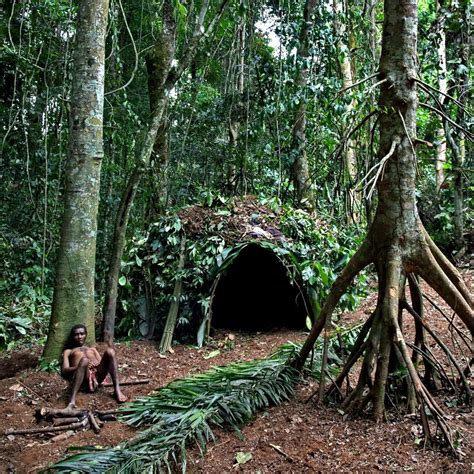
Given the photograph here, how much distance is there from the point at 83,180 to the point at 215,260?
90.3 inches

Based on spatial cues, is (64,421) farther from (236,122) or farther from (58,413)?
(236,122)

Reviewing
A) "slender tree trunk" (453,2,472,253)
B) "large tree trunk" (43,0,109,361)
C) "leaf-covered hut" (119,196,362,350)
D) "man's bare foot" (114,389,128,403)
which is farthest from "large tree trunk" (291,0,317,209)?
"man's bare foot" (114,389,128,403)

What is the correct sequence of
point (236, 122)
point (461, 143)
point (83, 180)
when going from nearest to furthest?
point (83, 180) < point (461, 143) < point (236, 122)

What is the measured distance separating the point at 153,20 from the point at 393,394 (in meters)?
7.05

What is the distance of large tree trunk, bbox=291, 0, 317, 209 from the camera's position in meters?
8.15

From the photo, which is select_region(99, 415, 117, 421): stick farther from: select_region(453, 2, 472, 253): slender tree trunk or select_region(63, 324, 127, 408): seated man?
select_region(453, 2, 472, 253): slender tree trunk

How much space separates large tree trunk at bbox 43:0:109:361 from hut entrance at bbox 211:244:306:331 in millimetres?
2822

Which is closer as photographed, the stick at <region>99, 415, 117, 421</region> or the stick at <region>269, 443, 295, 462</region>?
the stick at <region>269, 443, 295, 462</region>

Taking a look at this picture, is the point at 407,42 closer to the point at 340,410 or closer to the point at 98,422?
the point at 340,410

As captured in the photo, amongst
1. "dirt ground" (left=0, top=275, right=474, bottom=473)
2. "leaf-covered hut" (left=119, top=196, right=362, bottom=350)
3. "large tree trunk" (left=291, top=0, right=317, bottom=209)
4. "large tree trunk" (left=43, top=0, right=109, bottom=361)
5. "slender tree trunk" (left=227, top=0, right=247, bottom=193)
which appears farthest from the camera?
"slender tree trunk" (left=227, top=0, right=247, bottom=193)

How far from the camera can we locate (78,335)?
5.19 m

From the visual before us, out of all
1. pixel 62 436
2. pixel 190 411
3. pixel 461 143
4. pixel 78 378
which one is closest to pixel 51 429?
pixel 62 436

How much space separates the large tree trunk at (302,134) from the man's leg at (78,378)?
4767 millimetres

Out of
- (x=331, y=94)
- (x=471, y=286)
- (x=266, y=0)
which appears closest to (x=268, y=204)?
(x=331, y=94)
